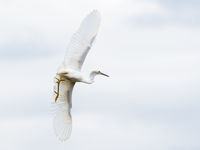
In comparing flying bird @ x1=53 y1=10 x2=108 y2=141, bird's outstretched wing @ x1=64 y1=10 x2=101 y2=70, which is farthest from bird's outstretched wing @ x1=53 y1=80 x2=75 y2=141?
bird's outstretched wing @ x1=64 y1=10 x2=101 y2=70

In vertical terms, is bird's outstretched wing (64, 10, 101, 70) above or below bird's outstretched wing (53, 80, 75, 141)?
above

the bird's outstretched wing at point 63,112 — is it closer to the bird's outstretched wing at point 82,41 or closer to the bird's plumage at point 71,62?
the bird's plumage at point 71,62

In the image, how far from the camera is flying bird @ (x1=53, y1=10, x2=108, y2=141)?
5431 centimetres

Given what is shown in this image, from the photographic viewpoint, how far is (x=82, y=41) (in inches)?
2174

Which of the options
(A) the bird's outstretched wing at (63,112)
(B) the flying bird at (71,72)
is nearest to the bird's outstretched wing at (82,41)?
(B) the flying bird at (71,72)

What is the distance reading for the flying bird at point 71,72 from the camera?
178ft

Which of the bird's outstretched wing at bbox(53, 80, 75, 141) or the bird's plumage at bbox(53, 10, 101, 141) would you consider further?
the bird's outstretched wing at bbox(53, 80, 75, 141)

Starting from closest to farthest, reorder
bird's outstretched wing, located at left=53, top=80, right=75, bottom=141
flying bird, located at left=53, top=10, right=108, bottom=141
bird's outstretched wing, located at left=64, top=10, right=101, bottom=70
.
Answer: flying bird, located at left=53, top=10, right=108, bottom=141
bird's outstretched wing, located at left=64, top=10, right=101, bottom=70
bird's outstretched wing, located at left=53, top=80, right=75, bottom=141

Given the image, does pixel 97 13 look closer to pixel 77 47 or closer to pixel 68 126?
pixel 77 47

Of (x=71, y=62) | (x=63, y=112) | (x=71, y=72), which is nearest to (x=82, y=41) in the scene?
(x=71, y=62)

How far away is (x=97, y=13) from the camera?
5538 cm

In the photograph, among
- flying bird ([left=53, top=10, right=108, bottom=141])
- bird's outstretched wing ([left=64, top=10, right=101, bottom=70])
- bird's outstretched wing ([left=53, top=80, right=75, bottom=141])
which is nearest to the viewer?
flying bird ([left=53, top=10, right=108, bottom=141])

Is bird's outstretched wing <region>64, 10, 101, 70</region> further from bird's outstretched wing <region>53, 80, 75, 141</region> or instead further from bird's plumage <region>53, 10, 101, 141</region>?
bird's outstretched wing <region>53, 80, 75, 141</region>

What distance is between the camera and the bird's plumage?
54812 mm
